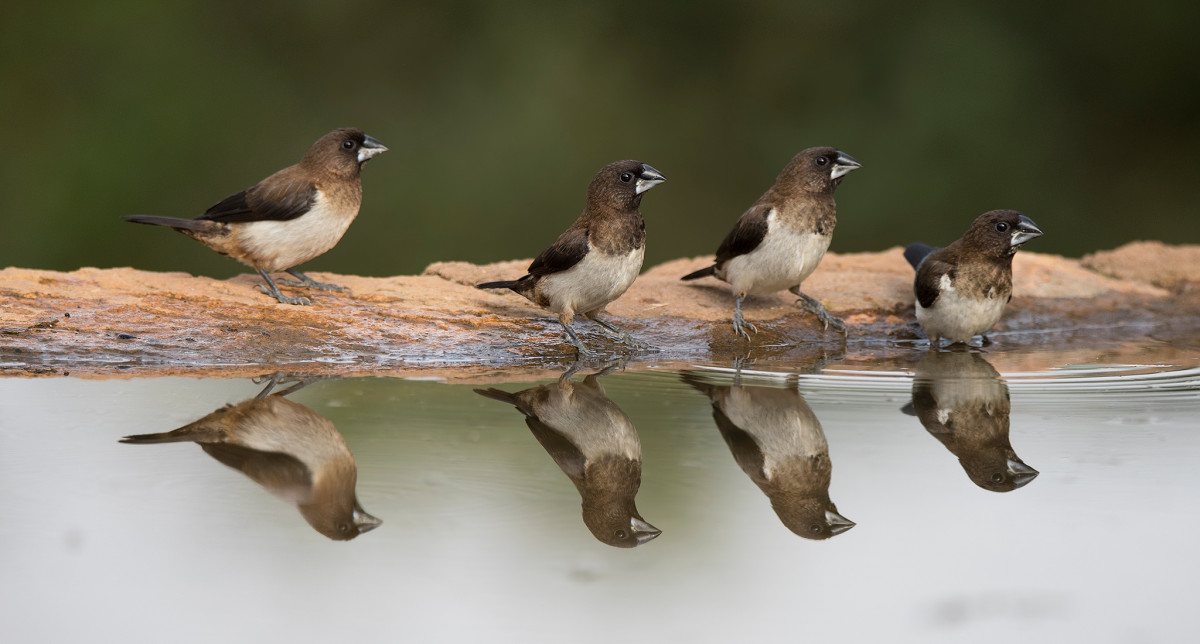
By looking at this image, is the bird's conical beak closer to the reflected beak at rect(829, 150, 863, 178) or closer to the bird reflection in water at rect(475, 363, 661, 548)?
Result: the bird reflection in water at rect(475, 363, 661, 548)

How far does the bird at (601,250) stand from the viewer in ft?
13.7

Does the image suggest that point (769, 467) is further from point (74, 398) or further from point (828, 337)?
point (828, 337)

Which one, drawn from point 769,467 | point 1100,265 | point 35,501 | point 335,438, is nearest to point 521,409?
point 335,438

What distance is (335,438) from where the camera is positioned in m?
2.81

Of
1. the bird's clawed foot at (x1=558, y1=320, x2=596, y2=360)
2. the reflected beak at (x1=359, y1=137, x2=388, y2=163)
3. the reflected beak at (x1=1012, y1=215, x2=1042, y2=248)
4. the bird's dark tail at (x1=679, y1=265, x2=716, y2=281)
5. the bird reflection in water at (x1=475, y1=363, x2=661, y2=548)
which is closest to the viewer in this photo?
the bird reflection in water at (x1=475, y1=363, x2=661, y2=548)

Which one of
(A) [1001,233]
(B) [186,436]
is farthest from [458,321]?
(A) [1001,233]

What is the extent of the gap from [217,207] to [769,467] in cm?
294

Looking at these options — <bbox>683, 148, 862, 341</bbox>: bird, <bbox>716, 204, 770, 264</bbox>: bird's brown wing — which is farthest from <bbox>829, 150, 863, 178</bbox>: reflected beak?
<bbox>716, 204, 770, 264</bbox>: bird's brown wing

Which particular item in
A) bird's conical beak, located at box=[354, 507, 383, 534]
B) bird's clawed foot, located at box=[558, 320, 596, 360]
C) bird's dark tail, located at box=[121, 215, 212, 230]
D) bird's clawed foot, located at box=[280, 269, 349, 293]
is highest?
bird's dark tail, located at box=[121, 215, 212, 230]

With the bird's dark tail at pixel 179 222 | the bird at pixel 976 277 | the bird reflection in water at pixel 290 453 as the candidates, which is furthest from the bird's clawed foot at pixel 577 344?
the bird's dark tail at pixel 179 222

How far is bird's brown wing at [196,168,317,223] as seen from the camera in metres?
4.62

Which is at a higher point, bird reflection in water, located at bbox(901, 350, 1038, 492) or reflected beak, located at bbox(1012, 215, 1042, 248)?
reflected beak, located at bbox(1012, 215, 1042, 248)

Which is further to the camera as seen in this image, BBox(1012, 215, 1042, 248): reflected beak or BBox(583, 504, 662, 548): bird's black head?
BBox(1012, 215, 1042, 248): reflected beak

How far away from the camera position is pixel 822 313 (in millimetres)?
4902
